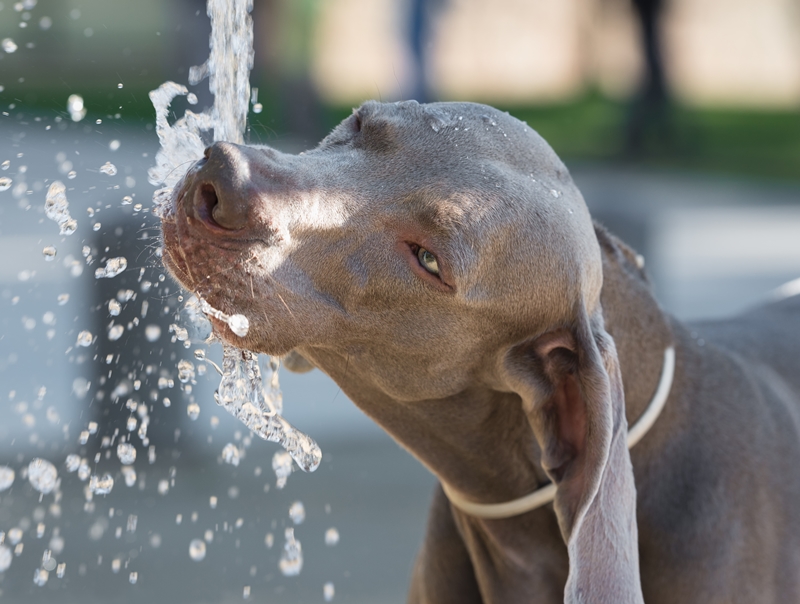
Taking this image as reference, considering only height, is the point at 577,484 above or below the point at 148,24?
above

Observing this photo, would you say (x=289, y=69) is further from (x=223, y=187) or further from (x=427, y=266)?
(x=223, y=187)

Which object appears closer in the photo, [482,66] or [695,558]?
[695,558]

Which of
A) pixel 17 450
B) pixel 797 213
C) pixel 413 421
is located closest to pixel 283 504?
pixel 17 450

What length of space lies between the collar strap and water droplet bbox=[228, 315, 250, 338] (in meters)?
0.81

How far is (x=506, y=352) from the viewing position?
103 inches

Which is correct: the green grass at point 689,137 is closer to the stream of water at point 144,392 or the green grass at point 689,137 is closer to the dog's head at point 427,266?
the stream of water at point 144,392

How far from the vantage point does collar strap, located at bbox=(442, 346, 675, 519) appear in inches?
110

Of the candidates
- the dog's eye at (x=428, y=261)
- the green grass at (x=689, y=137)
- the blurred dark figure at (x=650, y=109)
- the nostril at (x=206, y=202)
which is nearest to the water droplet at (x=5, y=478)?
the nostril at (x=206, y=202)

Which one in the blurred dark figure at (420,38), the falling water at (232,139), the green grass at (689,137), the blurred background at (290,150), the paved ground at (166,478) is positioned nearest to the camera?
the falling water at (232,139)

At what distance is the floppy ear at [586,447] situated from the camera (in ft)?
7.45

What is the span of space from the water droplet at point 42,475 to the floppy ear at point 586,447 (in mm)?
1652

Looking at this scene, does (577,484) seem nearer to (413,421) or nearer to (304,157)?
(413,421)

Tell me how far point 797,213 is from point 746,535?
36.7ft

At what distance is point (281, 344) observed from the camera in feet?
7.98
